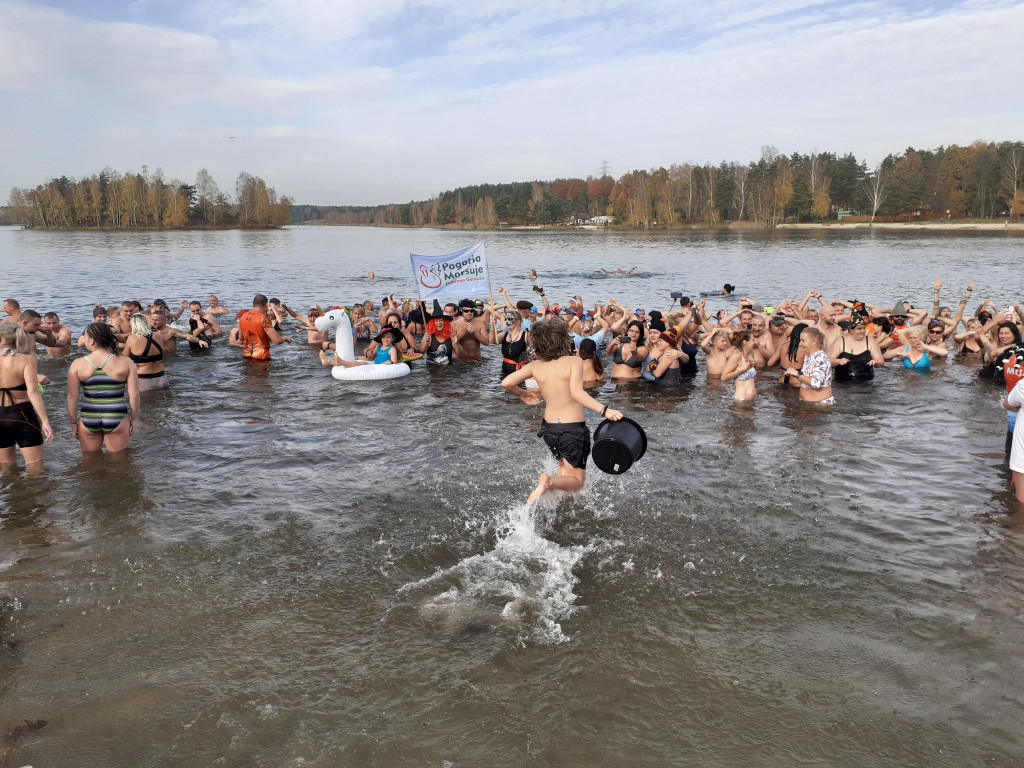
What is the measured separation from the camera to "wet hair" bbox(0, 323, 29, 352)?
6465 millimetres

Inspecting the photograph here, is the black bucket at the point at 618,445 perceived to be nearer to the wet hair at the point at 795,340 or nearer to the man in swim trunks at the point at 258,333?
the wet hair at the point at 795,340

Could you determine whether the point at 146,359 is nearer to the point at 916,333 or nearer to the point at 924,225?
the point at 916,333

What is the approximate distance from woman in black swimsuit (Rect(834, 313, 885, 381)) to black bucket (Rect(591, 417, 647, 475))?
287 inches

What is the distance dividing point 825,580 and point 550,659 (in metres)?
2.37

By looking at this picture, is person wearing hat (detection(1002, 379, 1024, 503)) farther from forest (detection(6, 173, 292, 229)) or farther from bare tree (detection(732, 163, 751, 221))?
forest (detection(6, 173, 292, 229))

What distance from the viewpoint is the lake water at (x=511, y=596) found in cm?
367

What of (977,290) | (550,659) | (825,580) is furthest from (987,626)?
(977,290)

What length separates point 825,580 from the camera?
16.9 ft

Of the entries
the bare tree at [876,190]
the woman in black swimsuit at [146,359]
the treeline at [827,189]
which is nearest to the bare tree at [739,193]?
the treeline at [827,189]

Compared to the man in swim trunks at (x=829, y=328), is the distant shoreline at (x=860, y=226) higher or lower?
higher

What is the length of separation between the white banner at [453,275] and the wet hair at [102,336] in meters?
7.17

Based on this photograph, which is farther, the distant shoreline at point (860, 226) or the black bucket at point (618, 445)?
the distant shoreline at point (860, 226)

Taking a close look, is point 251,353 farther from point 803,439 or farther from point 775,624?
point 775,624

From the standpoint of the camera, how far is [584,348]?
9.58m
